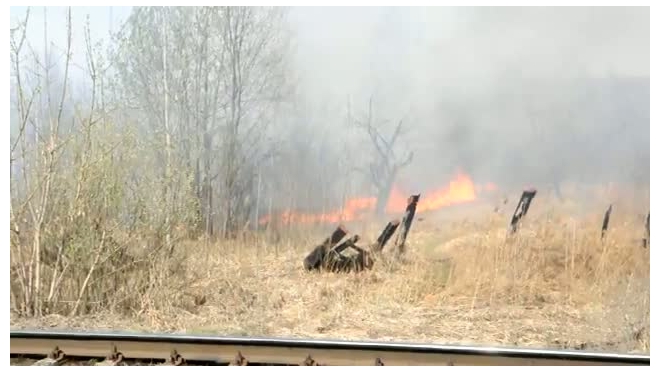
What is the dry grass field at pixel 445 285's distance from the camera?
4332 millimetres

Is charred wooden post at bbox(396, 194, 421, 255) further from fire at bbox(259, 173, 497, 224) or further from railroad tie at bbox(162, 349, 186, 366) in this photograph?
railroad tie at bbox(162, 349, 186, 366)

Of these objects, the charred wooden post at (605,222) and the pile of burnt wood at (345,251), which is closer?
the charred wooden post at (605,222)

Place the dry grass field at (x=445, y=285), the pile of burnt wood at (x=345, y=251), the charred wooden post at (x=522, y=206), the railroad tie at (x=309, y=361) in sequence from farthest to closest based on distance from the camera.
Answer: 1. the pile of burnt wood at (x=345, y=251)
2. the charred wooden post at (x=522, y=206)
3. the dry grass field at (x=445, y=285)
4. the railroad tie at (x=309, y=361)

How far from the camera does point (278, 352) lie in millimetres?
3955

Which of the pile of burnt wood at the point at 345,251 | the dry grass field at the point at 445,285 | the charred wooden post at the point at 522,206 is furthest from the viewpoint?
the pile of burnt wood at the point at 345,251

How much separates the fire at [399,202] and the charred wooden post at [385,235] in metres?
0.10

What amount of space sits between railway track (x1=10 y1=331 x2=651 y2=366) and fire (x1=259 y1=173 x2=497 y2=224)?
3.33 feet

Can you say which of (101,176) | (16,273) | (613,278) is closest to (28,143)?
(101,176)

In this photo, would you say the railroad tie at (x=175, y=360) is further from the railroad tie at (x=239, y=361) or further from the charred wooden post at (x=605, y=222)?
the charred wooden post at (x=605, y=222)

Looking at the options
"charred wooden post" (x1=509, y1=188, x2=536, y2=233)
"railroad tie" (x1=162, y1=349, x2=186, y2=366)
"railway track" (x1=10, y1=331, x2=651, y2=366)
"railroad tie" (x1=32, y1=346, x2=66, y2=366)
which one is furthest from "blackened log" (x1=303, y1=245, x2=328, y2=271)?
"railroad tie" (x1=32, y1=346, x2=66, y2=366)

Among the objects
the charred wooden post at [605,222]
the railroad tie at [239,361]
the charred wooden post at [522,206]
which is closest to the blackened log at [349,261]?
the railroad tie at [239,361]
